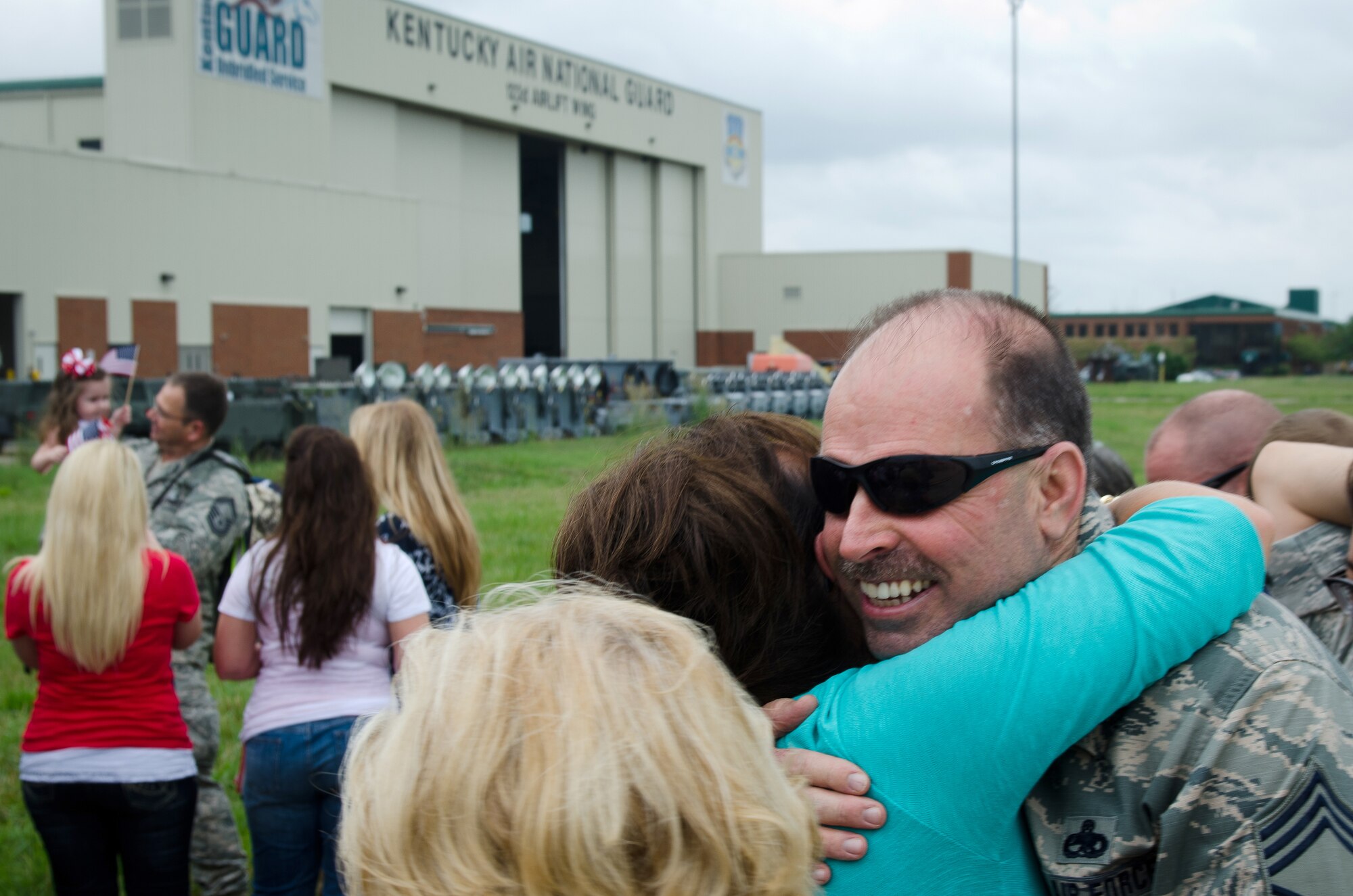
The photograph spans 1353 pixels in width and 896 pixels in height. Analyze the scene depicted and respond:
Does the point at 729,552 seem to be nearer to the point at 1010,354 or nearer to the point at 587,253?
the point at 1010,354

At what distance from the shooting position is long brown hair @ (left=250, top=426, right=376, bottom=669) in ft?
12.7

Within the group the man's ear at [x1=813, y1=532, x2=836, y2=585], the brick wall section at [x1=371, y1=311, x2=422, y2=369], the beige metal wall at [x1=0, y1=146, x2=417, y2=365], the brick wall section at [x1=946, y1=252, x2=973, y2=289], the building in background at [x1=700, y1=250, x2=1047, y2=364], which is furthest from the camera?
the brick wall section at [x1=946, y1=252, x2=973, y2=289]

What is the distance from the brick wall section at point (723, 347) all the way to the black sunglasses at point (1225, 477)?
50.9 metres

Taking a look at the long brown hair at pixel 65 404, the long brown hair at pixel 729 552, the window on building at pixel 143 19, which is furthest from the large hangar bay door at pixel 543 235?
the long brown hair at pixel 729 552

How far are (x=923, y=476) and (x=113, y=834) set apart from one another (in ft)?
12.2

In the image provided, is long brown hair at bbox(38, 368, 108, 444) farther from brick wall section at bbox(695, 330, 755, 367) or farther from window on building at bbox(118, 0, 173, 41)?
brick wall section at bbox(695, 330, 755, 367)

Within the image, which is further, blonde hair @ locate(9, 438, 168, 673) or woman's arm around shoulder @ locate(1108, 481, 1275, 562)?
blonde hair @ locate(9, 438, 168, 673)

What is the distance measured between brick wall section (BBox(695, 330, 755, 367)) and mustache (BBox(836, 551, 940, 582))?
52.9m

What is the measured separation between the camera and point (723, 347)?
55.2 m

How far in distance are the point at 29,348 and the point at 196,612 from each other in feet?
94.1

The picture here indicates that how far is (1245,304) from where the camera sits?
332 ft

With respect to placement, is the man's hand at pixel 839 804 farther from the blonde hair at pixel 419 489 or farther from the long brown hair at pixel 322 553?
the blonde hair at pixel 419 489

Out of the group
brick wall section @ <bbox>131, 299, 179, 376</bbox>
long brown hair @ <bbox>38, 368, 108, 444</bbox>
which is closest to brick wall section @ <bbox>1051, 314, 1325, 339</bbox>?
brick wall section @ <bbox>131, 299, 179, 376</bbox>

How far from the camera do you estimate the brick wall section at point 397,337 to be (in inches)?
1499
